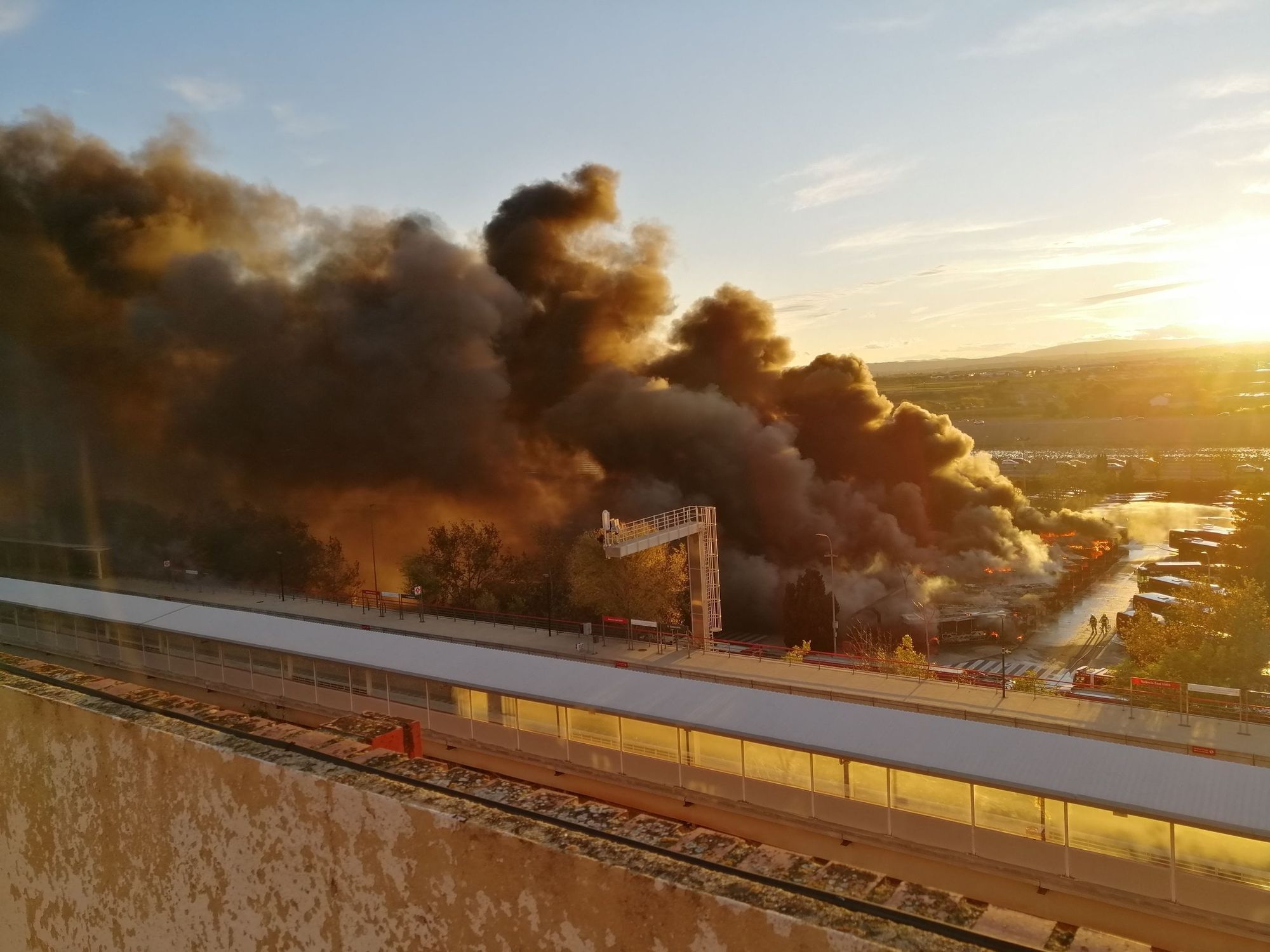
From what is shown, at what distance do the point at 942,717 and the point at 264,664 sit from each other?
37.8ft

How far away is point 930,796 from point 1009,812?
0.79 meters

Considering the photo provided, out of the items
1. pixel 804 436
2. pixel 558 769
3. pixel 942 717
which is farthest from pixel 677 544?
pixel 942 717

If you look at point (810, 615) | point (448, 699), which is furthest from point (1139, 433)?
point (448, 699)

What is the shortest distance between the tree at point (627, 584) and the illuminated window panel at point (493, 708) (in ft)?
30.3

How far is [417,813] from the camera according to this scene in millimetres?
1297

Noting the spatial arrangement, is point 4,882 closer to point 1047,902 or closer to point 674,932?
point 674,932

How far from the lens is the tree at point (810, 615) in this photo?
956 inches

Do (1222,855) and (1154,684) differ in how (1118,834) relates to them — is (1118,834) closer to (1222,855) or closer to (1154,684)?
(1222,855)

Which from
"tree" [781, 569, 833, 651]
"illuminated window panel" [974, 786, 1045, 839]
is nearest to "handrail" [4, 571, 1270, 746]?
"illuminated window panel" [974, 786, 1045, 839]

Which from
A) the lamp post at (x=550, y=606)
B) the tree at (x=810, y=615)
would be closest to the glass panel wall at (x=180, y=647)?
the lamp post at (x=550, y=606)

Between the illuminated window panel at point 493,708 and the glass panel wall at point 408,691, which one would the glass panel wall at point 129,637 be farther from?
the illuminated window panel at point 493,708

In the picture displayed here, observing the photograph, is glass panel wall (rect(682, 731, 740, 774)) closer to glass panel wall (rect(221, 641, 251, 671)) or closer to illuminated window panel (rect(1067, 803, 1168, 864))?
illuminated window panel (rect(1067, 803, 1168, 864))

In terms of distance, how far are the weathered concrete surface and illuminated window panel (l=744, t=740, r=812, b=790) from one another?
8.85m

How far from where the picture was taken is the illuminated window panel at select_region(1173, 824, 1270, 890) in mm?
7926
